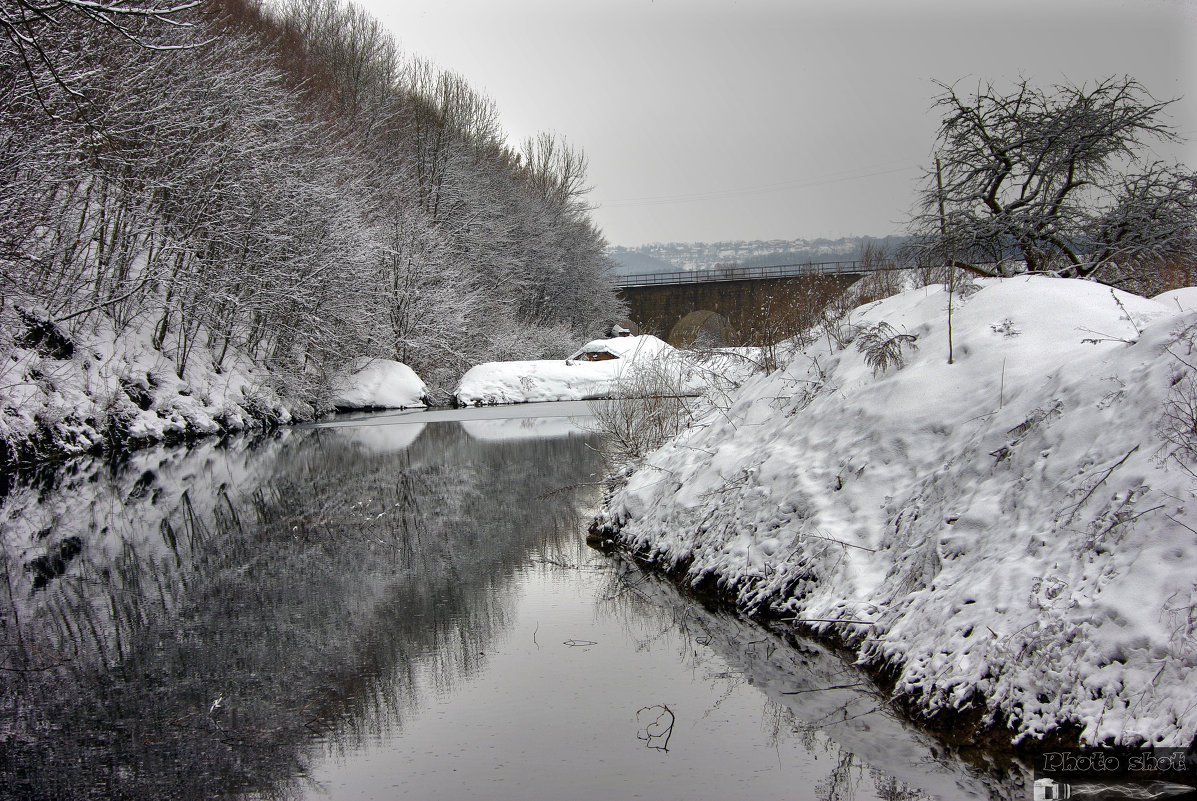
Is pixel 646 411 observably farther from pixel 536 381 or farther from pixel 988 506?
pixel 536 381

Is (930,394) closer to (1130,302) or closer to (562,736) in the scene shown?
(1130,302)

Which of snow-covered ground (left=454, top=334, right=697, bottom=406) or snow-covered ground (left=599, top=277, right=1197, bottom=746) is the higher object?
snow-covered ground (left=599, top=277, right=1197, bottom=746)

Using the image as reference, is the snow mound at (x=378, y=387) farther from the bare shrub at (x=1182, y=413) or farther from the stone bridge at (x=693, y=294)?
the bare shrub at (x=1182, y=413)

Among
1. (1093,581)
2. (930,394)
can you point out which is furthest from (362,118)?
(1093,581)

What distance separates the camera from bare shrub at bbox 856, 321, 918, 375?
28.7ft

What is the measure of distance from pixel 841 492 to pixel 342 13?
47.6 m

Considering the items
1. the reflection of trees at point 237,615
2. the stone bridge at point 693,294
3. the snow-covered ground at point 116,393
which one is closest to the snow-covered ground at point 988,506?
the reflection of trees at point 237,615

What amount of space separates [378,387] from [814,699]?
32494 mm

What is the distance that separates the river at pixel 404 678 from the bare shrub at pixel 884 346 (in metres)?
2.78

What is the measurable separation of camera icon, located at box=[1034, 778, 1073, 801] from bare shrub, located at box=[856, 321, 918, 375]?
4.48 metres

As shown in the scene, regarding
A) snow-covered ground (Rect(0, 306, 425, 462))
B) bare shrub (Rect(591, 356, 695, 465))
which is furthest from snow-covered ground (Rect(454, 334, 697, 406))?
bare shrub (Rect(591, 356, 695, 465))

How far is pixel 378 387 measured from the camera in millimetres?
37125

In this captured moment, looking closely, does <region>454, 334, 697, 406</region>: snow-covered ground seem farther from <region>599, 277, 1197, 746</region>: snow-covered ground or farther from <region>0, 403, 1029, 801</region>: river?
<region>599, 277, 1197, 746</region>: snow-covered ground

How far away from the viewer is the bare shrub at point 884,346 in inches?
344
